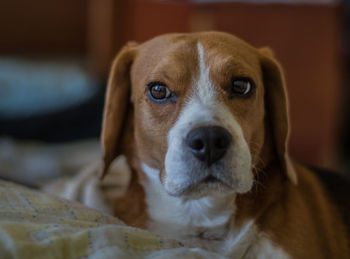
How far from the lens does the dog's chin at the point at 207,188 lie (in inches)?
49.1

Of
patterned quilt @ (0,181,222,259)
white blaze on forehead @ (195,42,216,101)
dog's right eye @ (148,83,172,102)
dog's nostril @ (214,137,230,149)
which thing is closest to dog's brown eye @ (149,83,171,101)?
dog's right eye @ (148,83,172,102)

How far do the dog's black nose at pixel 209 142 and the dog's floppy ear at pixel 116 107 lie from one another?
48 centimetres

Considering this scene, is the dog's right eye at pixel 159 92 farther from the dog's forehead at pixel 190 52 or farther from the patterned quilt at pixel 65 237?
the patterned quilt at pixel 65 237

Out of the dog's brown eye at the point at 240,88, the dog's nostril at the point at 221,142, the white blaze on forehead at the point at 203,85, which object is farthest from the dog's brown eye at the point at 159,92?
the dog's nostril at the point at 221,142

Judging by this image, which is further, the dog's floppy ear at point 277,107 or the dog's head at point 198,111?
the dog's floppy ear at point 277,107

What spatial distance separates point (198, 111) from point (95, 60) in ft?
10.5

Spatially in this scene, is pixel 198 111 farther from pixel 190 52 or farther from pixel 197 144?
pixel 190 52

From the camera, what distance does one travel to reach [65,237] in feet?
3.26

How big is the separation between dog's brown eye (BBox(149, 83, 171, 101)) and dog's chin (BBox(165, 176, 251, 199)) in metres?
0.35

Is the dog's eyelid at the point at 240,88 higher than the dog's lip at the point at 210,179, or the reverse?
the dog's eyelid at the point at 240,88

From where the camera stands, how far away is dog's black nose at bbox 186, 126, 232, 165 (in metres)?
1.19

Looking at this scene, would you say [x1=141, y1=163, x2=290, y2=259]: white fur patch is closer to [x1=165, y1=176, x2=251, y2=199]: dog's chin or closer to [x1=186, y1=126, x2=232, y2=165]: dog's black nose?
[x1=165, y1=176, x2=251, y2=199]: dog's chin

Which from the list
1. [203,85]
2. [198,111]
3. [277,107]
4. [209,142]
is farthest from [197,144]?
[277,107]

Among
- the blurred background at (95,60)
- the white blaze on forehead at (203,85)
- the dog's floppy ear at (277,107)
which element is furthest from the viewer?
the blurred background at (95,60)
